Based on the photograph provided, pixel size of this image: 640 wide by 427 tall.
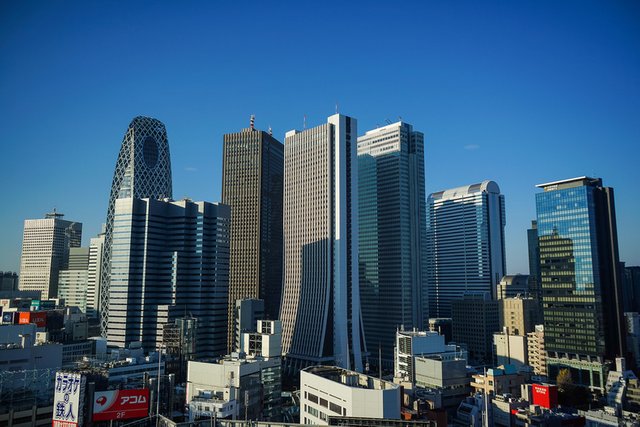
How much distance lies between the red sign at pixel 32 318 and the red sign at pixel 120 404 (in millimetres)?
111346

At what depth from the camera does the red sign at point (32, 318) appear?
620ft

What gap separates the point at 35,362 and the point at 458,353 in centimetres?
12912

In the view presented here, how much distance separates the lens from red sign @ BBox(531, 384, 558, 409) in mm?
127062

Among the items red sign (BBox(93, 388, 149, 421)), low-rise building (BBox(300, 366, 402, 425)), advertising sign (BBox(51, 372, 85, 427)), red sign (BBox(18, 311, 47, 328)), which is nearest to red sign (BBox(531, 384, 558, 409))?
low-rise building (BBox(300, 366, 402, 425))

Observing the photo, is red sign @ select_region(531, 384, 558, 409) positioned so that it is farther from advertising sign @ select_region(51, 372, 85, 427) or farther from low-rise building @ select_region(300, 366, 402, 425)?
advertising sign @ select_region(51, 372, 85, 427)

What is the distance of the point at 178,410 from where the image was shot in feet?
435

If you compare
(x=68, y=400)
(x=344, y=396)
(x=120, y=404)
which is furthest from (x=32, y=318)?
(x=344, y=396)

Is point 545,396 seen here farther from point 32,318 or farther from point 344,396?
point 32,318

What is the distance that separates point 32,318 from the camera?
19150cm

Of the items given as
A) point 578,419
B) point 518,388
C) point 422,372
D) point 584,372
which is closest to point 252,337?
point 422,372

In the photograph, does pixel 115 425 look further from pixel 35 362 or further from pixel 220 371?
pixel 35 362

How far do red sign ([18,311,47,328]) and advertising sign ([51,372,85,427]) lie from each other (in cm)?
10423

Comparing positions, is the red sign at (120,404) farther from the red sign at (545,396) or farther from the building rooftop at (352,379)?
the red sign at (545,396)

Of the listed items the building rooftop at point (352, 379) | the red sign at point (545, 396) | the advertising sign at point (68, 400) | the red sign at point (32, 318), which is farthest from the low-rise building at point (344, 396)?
the red sign at point (32, 318)
